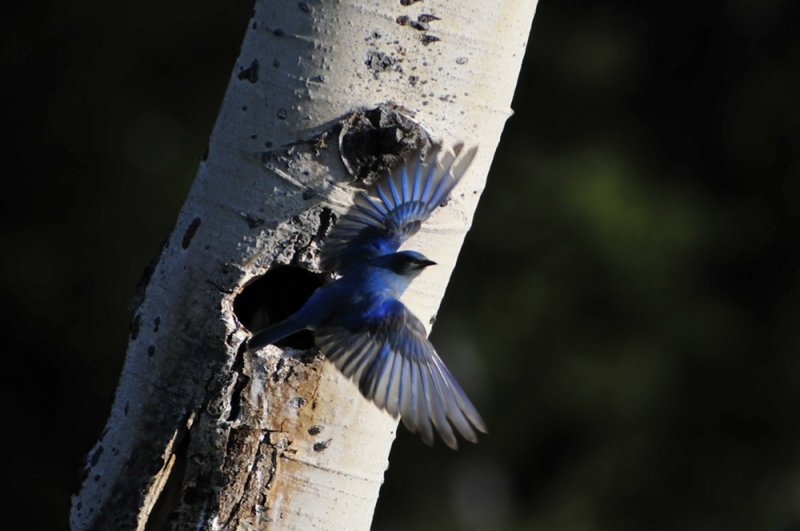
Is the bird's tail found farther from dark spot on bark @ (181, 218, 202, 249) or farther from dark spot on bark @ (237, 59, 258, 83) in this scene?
dark spot on bark @ (237, 59, 258, 83)

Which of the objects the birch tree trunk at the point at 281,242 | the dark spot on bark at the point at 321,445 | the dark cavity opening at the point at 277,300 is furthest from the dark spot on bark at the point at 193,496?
the dark cavity opening at the point at 277,300

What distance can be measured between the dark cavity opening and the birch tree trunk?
6.6 inches

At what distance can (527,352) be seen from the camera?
4.80 meters

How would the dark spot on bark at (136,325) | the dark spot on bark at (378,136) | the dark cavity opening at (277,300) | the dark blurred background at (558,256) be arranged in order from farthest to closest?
the dark blurred background at (558,256) < the dark cavity opening at (277,300) < the dark spot on bark at (136,325) < the dark spot on bark at (378,136)

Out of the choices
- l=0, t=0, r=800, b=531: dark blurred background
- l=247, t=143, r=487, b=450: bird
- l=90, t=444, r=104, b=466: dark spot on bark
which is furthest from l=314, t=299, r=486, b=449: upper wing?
l=0, t=0, r=800, b=531: dark blurred background

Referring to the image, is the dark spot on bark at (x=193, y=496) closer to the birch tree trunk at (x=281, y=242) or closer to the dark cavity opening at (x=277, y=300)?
the birch tree trunk at (x=281, y=242)

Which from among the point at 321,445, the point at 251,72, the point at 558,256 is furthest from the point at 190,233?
the point at 558,256

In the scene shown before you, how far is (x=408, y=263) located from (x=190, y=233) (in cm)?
32

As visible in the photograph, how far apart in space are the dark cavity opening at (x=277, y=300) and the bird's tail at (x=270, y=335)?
15 cm

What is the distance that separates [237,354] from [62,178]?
2700 mm

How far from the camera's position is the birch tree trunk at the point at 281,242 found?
6.81ft

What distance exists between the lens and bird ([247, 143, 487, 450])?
2107mm

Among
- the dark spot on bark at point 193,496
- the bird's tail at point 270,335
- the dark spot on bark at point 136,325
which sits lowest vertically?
the dark spot on bark at point 193,496

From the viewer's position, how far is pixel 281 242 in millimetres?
2094
